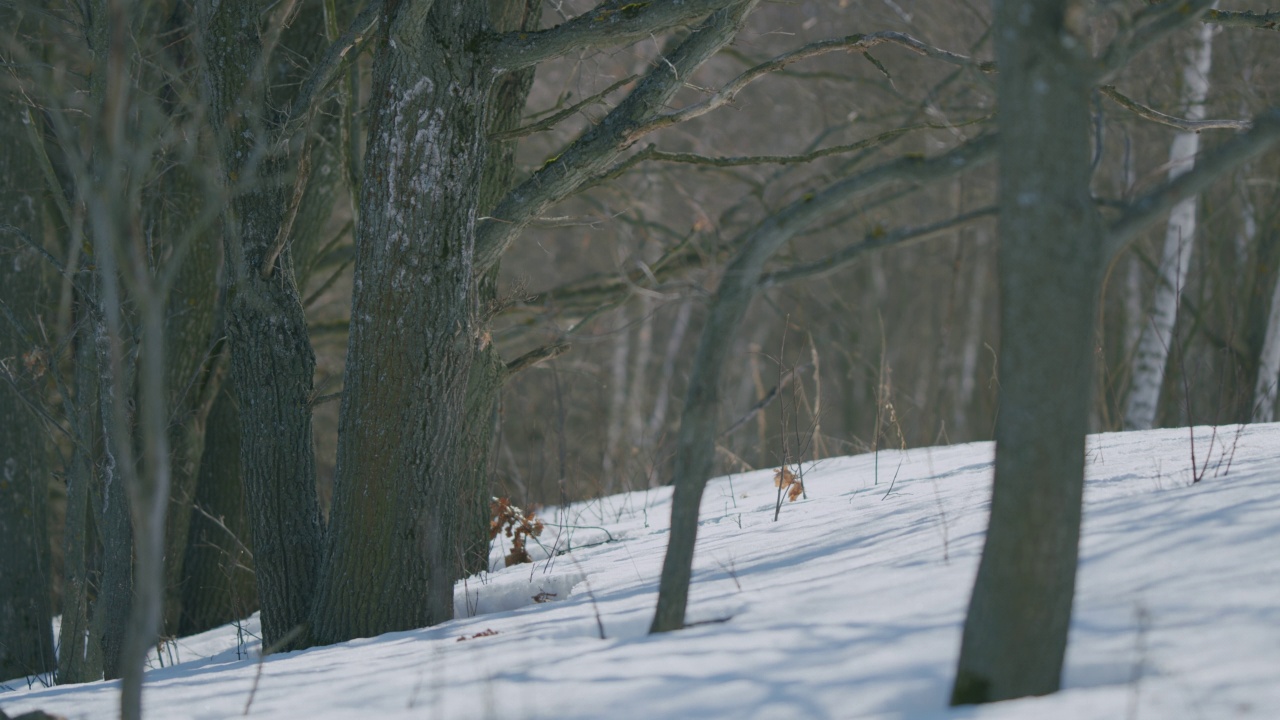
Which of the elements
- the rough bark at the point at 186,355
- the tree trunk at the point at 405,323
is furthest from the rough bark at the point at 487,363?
the rough bark at the point at 186,355

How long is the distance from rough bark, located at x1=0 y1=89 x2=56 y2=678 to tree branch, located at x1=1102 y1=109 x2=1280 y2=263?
568 cm

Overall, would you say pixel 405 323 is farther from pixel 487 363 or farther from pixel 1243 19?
pixel 1243 19

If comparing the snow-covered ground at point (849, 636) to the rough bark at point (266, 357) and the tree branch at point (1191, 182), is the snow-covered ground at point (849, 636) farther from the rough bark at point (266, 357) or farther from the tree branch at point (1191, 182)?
the tree branch at point (1191, 182)

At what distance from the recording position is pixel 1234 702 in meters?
1.94

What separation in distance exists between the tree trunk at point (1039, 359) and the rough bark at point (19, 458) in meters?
5.49

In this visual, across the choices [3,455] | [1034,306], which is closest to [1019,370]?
[1034,306]

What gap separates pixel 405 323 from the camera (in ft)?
12.7

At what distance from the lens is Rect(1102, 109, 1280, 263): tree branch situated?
2045 millimetres

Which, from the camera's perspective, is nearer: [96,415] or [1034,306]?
[1034,306]

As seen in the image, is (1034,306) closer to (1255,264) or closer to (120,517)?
(120,517)

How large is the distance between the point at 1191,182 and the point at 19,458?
20.3 ft

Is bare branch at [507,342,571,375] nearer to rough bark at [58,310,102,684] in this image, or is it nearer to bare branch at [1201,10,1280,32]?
rough bark at [58,310,102,684]

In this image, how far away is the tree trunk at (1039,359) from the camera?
208 centimetres

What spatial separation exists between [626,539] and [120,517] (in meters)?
2.27
